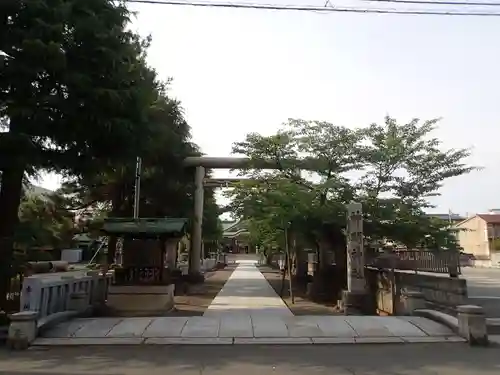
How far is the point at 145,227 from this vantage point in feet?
55.7

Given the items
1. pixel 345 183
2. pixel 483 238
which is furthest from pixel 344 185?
pixel 483 238

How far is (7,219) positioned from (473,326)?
11143mm

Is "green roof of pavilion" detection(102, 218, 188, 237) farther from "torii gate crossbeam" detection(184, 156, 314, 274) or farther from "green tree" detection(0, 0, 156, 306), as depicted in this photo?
"torii gate crossbeam" detection(184, 156, 314, 274)

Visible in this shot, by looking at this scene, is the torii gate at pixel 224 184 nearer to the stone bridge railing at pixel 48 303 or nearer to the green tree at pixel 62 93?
the green tree at pixel 62 93

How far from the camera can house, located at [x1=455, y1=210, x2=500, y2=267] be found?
193 ft

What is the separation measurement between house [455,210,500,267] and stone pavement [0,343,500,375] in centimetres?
5234

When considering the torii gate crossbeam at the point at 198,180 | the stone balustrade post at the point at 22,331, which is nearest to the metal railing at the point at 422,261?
the torii gate crossbeam at the point at 198,180

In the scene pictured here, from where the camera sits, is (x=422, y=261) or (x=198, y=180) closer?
(x=422, y=261)

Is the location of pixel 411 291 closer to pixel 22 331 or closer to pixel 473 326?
pixel 473 326

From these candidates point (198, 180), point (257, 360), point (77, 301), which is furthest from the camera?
point (198, 180)

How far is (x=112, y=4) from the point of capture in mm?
13523

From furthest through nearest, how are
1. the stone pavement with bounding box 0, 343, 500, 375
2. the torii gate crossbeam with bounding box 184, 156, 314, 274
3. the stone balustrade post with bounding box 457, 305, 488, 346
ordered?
1. the torii gate crossbeam with bounding box 184, 156, 314, 274
2. the stone balustrade post with bounding box 457, 305, 488, 346
3. the stone pavement with bounding box 0, 343, 500, 375

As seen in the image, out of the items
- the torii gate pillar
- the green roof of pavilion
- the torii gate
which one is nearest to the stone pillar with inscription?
the torii gate

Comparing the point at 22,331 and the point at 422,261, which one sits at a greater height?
the point at 422,261
